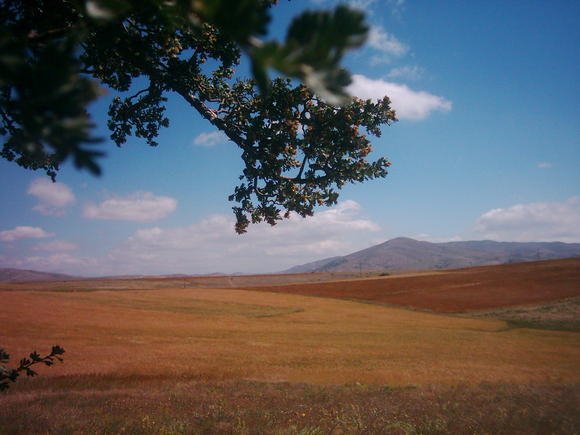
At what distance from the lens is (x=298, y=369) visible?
2462 cm

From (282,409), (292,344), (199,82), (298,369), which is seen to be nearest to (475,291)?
(292,344)

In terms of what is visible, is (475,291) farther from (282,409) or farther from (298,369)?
(282,409)

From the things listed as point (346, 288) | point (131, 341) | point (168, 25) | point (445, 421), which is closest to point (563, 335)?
point (445, 421)

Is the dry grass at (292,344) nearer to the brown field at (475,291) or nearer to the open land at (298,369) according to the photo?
the open land at (298,369)

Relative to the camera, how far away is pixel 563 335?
129 feet

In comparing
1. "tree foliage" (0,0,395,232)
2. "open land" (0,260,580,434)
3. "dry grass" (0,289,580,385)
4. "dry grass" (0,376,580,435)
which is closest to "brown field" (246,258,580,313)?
"open land" (0,260,580,434)

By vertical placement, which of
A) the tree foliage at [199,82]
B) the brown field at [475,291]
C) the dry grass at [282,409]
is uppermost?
the tree foliage at [199,82]

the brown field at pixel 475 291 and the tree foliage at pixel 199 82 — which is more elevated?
the tree foliage at pixel 199 82

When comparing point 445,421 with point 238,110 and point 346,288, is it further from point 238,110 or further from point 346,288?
point 346,288

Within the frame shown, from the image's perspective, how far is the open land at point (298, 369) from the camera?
42.9ft

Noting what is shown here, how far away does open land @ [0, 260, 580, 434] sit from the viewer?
13.1m

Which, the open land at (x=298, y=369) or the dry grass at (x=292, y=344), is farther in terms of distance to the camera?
the dry grass at (x=292, y=344)

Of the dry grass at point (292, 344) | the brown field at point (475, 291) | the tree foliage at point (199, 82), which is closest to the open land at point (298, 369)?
the dry grass at point (292, 344)

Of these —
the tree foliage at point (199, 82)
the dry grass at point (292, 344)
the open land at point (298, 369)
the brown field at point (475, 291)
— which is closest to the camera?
the tree foliage at point (199, 82)
